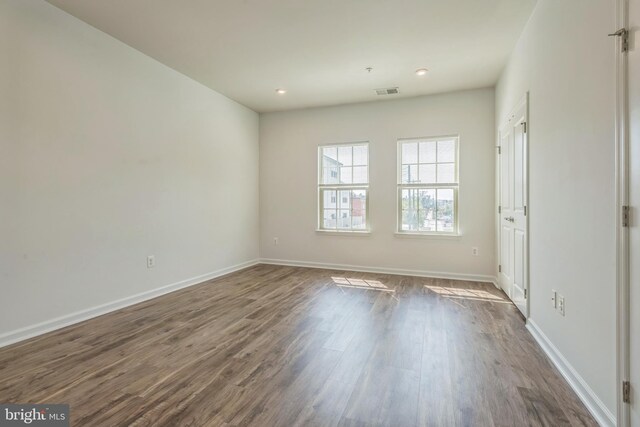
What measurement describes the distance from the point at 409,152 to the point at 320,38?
2.41 metres

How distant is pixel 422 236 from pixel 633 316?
3.45 m

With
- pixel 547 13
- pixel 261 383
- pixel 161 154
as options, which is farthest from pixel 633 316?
pixel 161 154

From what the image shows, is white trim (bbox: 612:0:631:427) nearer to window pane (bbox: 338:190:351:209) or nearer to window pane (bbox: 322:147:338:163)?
window pane (bbox: 338:190:351:209)

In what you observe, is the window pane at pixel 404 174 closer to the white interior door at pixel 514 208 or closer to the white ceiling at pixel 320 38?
the white ceiling at pixel 320 38

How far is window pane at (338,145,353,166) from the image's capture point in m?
5.27

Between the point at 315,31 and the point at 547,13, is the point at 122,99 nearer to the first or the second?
the point at 315,31

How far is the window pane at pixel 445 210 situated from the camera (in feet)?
15.5

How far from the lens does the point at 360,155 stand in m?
5.20

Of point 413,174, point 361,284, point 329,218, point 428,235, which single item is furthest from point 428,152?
point 361,284

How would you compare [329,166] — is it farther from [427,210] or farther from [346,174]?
[427,210]

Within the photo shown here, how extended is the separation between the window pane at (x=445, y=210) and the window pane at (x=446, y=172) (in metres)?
0.15

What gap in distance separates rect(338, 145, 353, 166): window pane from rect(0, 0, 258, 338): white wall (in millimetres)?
2082

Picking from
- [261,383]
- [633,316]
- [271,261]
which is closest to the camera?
[633,316]

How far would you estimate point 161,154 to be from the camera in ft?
12.2
